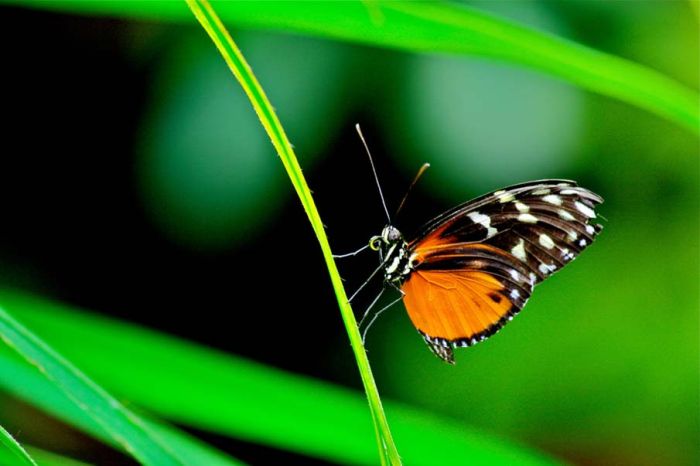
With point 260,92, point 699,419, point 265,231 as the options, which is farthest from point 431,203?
point 260,92

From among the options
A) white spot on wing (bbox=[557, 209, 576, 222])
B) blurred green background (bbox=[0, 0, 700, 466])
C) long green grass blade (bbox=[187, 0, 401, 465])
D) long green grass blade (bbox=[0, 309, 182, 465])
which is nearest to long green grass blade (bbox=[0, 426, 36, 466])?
long green grass blade (bbox=[0, 309, 182, 465])

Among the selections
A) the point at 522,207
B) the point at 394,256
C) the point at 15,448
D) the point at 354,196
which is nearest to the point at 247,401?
the point at 394,256

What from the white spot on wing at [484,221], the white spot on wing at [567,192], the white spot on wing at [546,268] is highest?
the white spot on wing at [567,192]

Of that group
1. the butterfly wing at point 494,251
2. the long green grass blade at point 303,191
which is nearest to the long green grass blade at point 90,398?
the long green grass blade at point 303,191

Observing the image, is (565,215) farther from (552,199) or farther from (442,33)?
(442,33)

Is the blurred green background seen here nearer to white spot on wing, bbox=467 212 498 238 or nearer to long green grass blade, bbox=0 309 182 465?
white spot on wing, bbox=467 212 498 238

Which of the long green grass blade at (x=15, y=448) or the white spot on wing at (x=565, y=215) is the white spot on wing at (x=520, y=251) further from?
the long green grass blade at (x=15, y=448)
